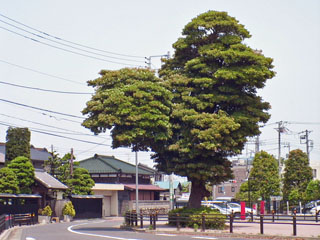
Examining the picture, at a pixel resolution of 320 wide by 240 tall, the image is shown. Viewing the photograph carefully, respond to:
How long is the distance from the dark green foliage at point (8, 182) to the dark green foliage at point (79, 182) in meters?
12.2

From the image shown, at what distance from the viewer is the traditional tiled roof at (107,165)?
220ft

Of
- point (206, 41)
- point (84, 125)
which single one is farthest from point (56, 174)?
point (206, 41)

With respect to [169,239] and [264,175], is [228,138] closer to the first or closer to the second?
[169,239]

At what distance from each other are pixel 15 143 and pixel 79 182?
11.9 meters

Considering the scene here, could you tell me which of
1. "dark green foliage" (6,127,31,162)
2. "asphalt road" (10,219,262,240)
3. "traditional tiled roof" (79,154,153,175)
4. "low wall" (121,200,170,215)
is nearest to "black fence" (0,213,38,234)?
"dark green foliage" (6,127,31,162)

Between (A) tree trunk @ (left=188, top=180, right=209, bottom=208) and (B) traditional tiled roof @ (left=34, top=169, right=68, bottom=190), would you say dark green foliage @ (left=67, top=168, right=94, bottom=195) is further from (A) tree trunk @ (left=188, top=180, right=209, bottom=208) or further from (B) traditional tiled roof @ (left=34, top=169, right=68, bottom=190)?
(A) tree trunk @ (left=188, top=180, right=209, bottom=208)

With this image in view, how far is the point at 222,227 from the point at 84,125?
998 cm

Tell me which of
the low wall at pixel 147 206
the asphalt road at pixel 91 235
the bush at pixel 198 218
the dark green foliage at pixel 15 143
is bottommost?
the low wall at pixel 147 206

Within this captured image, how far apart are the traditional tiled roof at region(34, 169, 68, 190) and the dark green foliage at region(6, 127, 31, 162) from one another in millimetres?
4031

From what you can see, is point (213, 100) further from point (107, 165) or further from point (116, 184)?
point (107, 165)

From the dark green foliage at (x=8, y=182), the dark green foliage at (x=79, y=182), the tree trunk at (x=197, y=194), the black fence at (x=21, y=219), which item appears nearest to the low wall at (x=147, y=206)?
the dark green foliage at (x=79, y=182)

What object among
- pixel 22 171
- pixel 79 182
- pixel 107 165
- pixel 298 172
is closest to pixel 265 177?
pixel 298 172

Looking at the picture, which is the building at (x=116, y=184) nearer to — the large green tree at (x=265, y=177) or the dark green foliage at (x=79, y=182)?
the dark green foliage at (x=79, y=182)

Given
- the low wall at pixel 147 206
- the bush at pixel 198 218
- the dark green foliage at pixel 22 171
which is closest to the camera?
the bush at pixel 198 218
